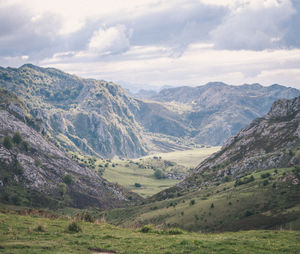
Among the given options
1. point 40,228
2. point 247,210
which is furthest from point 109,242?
point 247,210

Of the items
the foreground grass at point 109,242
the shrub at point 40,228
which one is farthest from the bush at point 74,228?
the shrub at point 40,228

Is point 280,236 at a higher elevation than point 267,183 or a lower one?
higher

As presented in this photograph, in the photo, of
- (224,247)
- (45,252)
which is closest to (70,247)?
(45,252)

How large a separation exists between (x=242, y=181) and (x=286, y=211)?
81.1 metres

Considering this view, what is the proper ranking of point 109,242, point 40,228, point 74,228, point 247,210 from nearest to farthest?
point 109,242, point 40,228, point 74,228, point 247,210

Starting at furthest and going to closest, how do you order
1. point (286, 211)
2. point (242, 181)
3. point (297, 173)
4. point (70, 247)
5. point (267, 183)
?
point (242, 181) → point (267, 183) → point (297, 173) → point (286, 211) → point (70, 247)

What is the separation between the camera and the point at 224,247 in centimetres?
3578

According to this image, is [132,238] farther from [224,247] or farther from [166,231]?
[224,247]

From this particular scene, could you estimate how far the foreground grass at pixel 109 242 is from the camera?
34406 millimetres

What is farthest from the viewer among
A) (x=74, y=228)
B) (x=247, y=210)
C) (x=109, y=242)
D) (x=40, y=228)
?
(x=247, y=210)

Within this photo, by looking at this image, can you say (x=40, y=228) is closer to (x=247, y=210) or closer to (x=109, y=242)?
(x=109, y=242)

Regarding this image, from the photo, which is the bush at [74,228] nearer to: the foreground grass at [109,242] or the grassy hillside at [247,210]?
the foreground grass at [109,242]

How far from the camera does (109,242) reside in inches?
1527

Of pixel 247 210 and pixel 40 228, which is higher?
pixel 40 228
